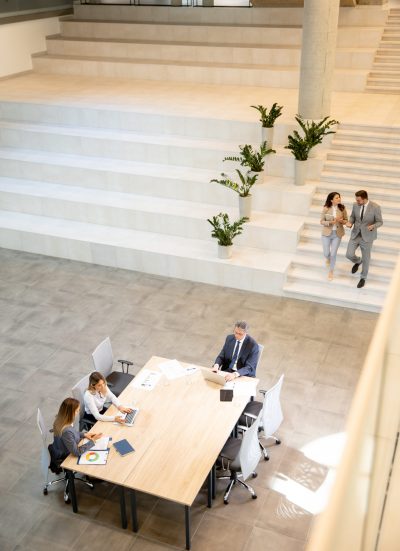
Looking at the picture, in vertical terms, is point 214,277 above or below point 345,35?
below

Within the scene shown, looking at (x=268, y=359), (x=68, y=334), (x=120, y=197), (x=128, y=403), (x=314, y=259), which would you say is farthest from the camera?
(x=120, y=197)

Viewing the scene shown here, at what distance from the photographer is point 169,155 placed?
12.0 m

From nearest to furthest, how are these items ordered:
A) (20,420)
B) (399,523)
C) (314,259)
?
(399,523), (20,420), (314,259)

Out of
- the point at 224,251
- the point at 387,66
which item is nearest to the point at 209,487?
the point at 224,251

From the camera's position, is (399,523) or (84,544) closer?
(399,523)

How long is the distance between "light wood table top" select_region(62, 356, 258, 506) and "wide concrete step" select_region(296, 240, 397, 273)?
4.09 meters

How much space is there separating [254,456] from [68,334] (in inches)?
153

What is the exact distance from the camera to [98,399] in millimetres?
6121

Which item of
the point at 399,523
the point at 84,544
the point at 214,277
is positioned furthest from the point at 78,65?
the point at 399,523

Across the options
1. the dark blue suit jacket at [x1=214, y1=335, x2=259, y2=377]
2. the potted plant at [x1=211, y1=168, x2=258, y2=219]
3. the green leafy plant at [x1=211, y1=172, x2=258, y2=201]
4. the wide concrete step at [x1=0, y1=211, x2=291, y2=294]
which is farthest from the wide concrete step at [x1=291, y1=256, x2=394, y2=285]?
the dark blue suit jacket at [x1=214, y1=335, x2=259, y2=377]

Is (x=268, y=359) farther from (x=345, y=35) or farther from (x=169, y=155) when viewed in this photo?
(x=345, y=35)

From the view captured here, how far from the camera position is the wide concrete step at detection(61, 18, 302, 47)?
1620 cm

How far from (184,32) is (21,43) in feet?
14.5

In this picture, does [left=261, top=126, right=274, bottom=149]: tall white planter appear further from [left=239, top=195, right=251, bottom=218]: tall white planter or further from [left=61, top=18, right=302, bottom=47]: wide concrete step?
[left=61, top=18, right=302, bottom=47]: wide concrete step
